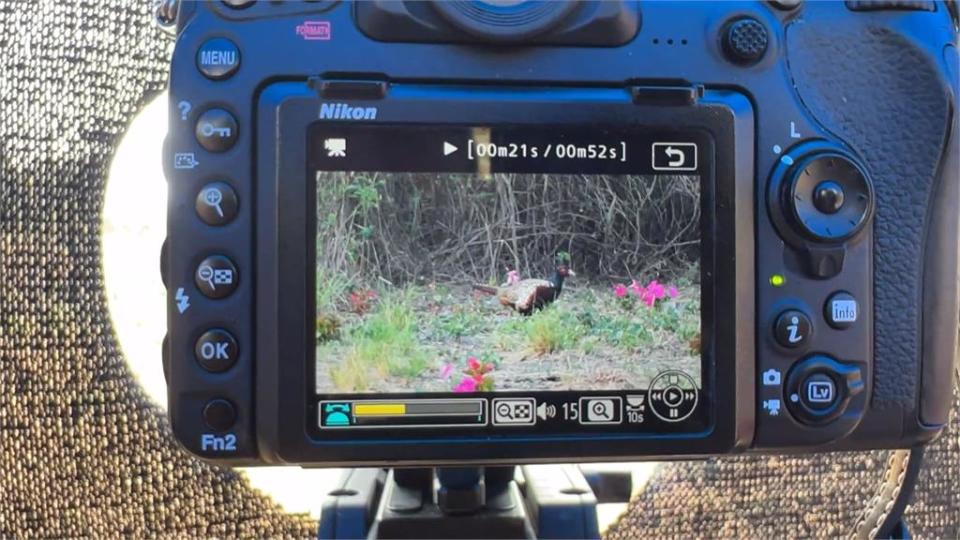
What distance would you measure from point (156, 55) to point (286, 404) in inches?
14.8

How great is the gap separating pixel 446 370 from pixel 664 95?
183 millimetres

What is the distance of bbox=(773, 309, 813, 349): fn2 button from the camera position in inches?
17.2

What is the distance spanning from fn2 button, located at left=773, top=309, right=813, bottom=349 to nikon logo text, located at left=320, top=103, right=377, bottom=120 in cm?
24

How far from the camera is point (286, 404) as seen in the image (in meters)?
0.42

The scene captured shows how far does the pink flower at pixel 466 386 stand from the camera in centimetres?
42

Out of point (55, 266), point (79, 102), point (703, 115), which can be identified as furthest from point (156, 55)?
point (703, 115)

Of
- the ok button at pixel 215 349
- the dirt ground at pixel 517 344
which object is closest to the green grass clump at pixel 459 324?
the dirt ground at pixel 517 344

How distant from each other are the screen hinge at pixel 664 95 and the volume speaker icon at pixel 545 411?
17 cm

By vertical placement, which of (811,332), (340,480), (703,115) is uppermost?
(703,115)

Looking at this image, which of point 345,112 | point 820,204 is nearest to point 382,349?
point 345,112

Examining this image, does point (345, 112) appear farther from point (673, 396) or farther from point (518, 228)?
point (673, 396)

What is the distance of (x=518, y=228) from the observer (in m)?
0.42

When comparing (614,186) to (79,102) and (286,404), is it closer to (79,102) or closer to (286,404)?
(286,404)

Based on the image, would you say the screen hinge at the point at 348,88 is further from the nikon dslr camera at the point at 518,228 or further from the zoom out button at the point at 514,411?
the zoom out button at the point at 514,411
